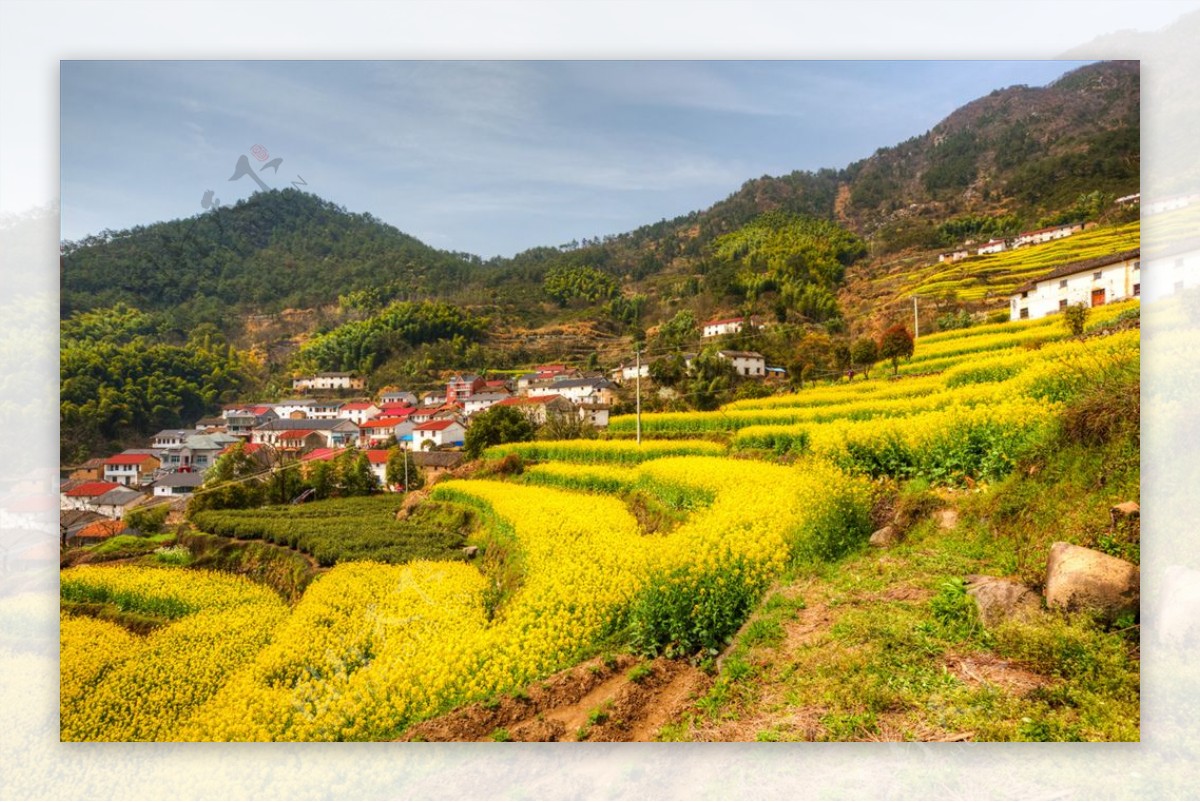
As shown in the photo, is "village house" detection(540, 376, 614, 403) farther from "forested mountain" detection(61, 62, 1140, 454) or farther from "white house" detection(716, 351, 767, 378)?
"white house" detection(716, 351, 767, 378)

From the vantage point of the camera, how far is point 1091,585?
3.80m

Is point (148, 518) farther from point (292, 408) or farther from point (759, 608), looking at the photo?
point (759, 608)

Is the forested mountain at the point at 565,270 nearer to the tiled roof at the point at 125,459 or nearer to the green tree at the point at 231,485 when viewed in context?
the tiled roof at the point at 125,459

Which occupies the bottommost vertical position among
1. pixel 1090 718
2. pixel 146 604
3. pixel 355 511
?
pixel 1090 718

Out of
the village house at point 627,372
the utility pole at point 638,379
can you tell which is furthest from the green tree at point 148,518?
the utility pole at point 638,379

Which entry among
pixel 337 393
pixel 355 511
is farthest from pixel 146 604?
pixel 337 393

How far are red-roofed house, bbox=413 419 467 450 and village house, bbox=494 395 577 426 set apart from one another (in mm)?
332

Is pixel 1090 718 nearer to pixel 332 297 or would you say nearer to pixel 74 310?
pixel 332 297

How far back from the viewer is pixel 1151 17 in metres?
4.84

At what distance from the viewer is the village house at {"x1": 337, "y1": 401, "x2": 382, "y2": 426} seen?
16.9 feet

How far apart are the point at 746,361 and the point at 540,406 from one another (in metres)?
1.51

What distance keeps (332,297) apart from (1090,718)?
518 cm

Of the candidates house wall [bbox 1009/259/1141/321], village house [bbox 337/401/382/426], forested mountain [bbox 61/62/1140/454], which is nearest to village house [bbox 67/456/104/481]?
forested mountain [bbox 61/62/1140/454]

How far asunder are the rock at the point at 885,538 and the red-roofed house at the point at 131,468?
463cm
